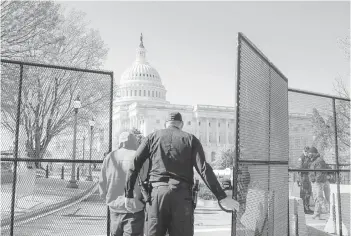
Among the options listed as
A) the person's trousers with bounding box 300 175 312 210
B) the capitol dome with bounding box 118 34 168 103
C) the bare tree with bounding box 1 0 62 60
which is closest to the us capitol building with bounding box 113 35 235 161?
the capitol dome with bounding box 118 34 168 103

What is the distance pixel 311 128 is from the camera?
23.5 feet

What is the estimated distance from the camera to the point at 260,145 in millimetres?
4992

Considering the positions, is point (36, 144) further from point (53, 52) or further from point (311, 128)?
point (53, 52)

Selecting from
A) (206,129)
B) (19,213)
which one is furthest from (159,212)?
(206,129)

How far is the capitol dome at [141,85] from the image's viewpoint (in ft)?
379

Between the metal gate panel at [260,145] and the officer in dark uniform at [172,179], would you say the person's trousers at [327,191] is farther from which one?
the officer in dark uniform at [172,179]

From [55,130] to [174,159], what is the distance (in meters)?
2.66

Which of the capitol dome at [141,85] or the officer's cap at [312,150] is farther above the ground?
the capitol dome at [141,85]

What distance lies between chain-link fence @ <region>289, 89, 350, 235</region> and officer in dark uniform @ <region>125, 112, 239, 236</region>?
128 inches

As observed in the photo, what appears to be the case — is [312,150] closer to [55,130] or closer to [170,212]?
[170,212]

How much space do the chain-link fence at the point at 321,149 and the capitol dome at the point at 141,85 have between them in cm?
10528

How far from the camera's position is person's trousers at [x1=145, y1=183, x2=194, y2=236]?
3.51 m

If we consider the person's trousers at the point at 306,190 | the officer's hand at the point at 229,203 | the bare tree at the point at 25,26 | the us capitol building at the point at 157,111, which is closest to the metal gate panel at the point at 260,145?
the officer's hand at the point at 229,203

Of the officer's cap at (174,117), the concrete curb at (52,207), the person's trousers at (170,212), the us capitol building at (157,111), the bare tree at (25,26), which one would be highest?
the us capitol building at (157,111)
